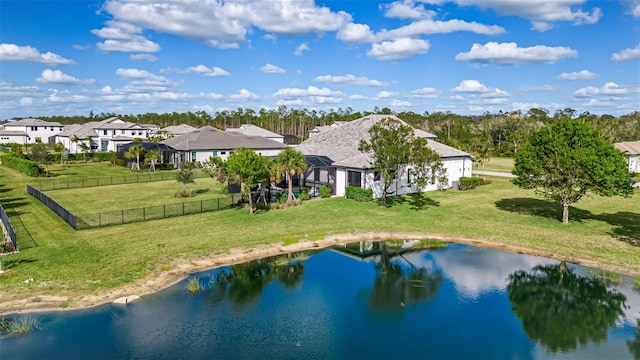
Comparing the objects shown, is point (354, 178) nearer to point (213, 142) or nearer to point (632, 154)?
point (213, 142)

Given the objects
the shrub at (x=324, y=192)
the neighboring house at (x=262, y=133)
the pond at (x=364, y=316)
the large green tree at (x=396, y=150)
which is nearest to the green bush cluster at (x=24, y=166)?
the shrub at (x=324, y=192)

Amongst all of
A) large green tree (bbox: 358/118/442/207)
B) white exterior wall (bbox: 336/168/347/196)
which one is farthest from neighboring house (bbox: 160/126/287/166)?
large green tree (bbox: 358/118/442/207)

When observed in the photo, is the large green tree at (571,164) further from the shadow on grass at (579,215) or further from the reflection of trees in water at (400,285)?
the reflection of trees in water at (400,285)

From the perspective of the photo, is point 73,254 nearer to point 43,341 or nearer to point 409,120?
point 43,341

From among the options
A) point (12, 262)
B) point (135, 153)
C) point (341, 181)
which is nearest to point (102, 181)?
point (135, 153)

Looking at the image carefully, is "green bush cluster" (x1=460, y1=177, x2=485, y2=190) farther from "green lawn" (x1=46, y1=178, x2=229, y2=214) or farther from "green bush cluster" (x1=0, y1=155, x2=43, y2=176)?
"green bush cluster" (x1=0, y1=155, x2=43, y2=176)
